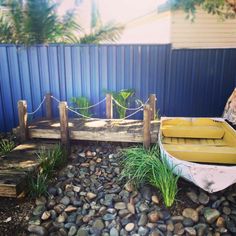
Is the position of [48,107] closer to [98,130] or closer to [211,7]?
[98,130]

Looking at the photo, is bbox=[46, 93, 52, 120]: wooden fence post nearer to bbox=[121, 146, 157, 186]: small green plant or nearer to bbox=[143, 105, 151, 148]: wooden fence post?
bbox=[143, 105, 151, 148]: wooden fence post

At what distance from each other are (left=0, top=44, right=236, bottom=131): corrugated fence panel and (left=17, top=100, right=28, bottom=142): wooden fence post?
Answer: 1.35 metres

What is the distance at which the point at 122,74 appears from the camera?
221 inches

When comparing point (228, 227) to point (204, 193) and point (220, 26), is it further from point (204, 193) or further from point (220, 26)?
point (220, 26)

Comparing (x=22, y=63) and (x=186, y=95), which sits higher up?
(x=22, y=63)

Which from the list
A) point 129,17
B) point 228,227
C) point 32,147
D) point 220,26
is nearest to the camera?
point 228,227

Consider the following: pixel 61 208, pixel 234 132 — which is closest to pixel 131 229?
pixel 61 208

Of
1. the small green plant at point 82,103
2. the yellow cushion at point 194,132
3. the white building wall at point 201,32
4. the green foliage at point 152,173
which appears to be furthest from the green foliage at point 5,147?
the white building wall at point 201,32

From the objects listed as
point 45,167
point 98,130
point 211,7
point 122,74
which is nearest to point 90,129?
point 98,130

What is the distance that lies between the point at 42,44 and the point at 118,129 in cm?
266

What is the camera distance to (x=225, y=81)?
5.63 m

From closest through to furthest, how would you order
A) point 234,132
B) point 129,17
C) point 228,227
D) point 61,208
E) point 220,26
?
1. point 228,227
2. point 61,208
3. point 234,132
4. point 220,26
5. point 129,17

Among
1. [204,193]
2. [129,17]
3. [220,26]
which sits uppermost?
[129,17]

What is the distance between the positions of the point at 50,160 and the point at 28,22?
11.2ft
